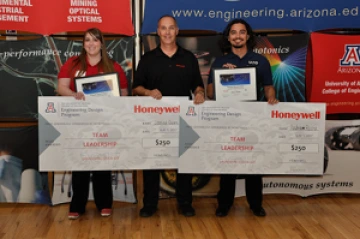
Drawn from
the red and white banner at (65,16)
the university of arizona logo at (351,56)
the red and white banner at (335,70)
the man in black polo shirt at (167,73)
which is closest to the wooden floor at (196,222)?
the man in black polo shirt at (167,73)

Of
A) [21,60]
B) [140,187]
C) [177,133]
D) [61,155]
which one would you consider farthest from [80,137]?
[140,187]

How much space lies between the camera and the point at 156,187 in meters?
3.56

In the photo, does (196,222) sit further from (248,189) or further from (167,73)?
(167,73)

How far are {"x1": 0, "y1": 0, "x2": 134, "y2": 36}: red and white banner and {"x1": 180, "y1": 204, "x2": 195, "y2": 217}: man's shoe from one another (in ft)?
4.74

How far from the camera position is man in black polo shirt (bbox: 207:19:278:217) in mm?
3436

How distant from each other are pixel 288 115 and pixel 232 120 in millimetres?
402

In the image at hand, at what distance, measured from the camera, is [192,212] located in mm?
3543

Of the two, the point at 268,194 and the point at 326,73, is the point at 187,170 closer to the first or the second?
the point at 268,194

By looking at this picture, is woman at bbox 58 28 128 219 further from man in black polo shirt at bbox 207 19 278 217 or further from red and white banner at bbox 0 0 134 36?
man in black polo shirt at bbox 207 19 278 217

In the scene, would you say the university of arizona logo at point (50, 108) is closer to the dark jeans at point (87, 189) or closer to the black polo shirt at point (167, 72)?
the dark jeans at point (87, 189)

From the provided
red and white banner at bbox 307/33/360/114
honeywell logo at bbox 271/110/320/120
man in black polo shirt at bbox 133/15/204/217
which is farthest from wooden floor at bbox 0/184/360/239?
red and white banner at bbox 307/33/360/114

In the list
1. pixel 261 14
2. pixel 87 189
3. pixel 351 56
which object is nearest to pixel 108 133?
pixel 87 189

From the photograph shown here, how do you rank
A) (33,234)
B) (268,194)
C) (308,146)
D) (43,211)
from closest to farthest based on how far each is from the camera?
(33,234) → (308,146) → (43,211) → (268,194)

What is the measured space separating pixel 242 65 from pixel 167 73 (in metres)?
0.56
